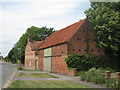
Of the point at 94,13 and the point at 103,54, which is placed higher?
the point at 94,13

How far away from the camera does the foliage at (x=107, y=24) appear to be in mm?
27938

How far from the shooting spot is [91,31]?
101ft

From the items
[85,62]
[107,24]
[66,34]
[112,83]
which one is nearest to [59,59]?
[66,34]

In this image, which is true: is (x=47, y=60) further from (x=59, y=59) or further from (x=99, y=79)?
(x=99, y=79)

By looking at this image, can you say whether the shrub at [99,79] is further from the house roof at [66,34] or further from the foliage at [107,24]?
the house roof at [66,34]

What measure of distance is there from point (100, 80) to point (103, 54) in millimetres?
14797

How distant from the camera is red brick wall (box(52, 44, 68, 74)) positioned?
29484 mm

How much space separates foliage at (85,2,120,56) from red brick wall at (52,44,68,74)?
597 centimetres

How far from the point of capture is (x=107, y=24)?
93.0 ft

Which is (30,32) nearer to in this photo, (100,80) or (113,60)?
(113,60)

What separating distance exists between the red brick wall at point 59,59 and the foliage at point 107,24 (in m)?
5.97

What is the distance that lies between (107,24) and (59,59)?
986cm

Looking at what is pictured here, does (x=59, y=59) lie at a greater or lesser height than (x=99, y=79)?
greater

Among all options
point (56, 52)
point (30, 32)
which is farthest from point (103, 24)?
point (30, 32)
